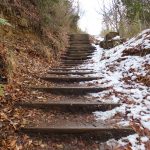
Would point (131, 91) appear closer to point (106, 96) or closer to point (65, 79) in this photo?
point (106, 96)

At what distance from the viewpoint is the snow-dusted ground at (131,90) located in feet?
12.1

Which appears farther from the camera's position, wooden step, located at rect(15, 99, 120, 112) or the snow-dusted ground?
wooden step, located at rect(15, 99, 120, 112)

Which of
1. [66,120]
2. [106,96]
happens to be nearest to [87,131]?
[66,120]

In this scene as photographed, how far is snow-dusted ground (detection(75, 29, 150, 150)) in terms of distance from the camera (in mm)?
3677

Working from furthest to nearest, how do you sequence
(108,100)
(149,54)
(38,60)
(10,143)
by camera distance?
1. (38,60)
2. (149,54)
3. (108,100)
4. (10,143)

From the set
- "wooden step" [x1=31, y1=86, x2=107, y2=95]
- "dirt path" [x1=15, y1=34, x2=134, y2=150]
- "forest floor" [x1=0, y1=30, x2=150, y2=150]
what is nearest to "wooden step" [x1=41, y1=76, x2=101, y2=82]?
"dirt path" [x1=15, y1=34, x2=134, y2=150]

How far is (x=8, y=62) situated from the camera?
491cm

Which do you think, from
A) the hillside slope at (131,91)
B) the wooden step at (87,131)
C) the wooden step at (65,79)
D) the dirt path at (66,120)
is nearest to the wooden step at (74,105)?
the dirt path at (66,120)

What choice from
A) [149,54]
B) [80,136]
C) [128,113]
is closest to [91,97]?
[128,113]

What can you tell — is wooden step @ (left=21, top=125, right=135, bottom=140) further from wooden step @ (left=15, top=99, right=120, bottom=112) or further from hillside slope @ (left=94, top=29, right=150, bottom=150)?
wooden step @ (left=15, top=99, right=120, bottom=112)

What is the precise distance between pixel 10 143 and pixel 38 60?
4162 millimetres

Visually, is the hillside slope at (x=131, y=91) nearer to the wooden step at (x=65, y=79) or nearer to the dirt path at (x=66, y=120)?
the dirt path at (x=66, y=120)

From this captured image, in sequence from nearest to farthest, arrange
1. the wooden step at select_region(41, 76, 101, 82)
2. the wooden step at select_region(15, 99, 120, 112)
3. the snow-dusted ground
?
the snow-dusted ground < the wooden step at select_region(15, 99, 120, 112) < the wooden step at select_region(41, 76, 101, 82)

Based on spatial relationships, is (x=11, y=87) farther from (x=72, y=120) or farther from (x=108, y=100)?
(x=108, y=100)
